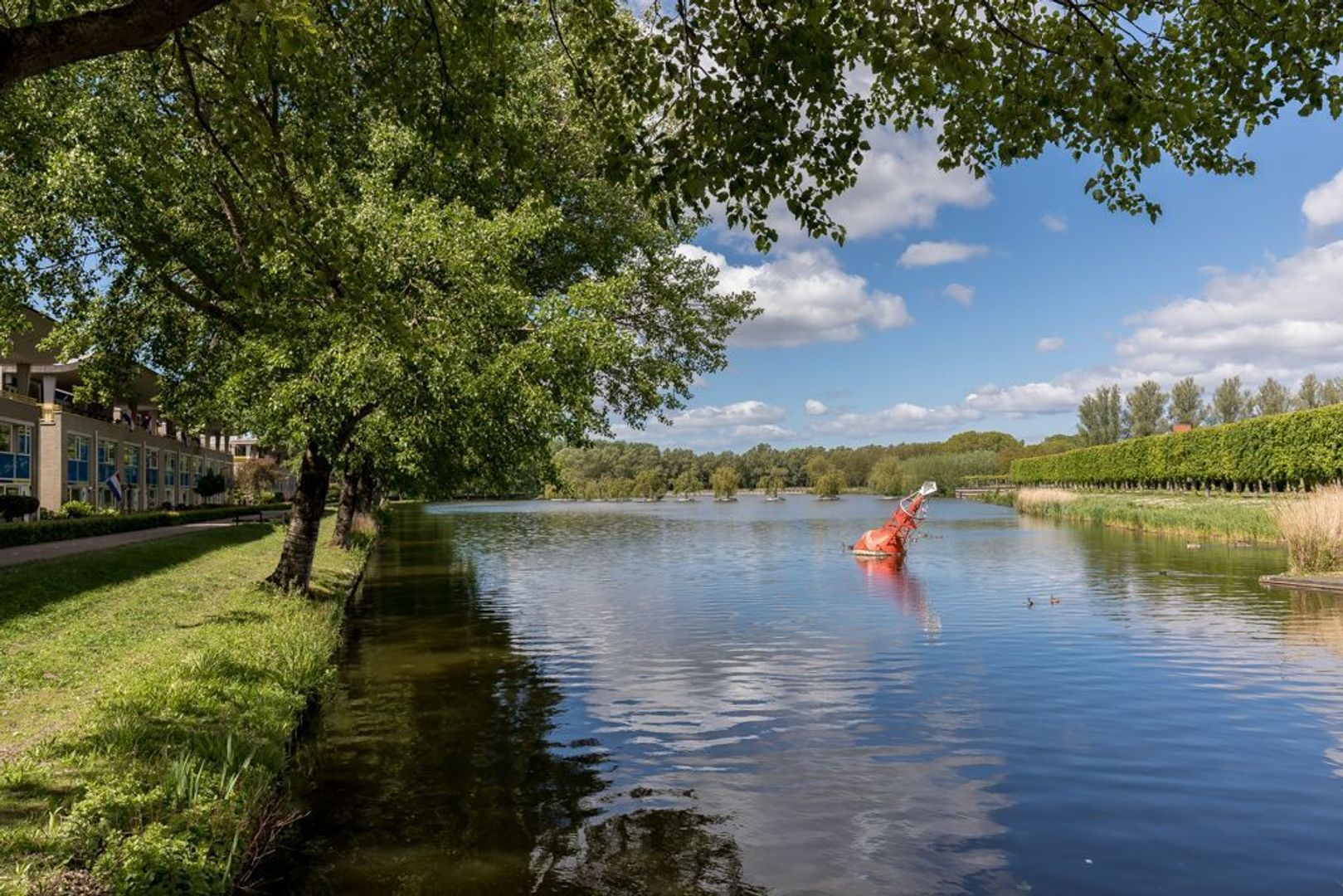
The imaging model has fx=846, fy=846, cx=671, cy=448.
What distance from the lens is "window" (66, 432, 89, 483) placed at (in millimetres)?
50188

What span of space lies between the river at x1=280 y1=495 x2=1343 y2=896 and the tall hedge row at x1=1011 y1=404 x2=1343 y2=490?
91.4 feet

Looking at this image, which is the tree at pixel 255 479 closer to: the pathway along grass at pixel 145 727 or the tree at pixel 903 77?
the pathway along grass at pixel 145 727

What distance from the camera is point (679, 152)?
7.28 m

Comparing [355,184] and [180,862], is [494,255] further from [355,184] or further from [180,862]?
[180,862]

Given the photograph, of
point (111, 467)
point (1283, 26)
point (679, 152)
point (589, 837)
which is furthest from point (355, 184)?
point (111, 467)

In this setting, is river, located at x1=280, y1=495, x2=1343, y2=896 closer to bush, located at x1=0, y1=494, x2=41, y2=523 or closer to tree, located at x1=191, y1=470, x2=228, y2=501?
bush, located at x1=0, y1=494, x2=41, y2=523

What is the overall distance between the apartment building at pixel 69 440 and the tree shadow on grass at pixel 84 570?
6575mm

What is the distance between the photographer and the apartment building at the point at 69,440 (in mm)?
44719

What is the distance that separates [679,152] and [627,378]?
57.8ft

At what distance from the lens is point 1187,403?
5310 inches

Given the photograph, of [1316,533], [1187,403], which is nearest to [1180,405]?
A: [1187,403]

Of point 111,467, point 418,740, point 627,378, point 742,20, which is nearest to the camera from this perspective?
point 742,20

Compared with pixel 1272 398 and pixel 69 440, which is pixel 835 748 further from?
pixel 1272 398

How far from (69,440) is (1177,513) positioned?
2561 inches
